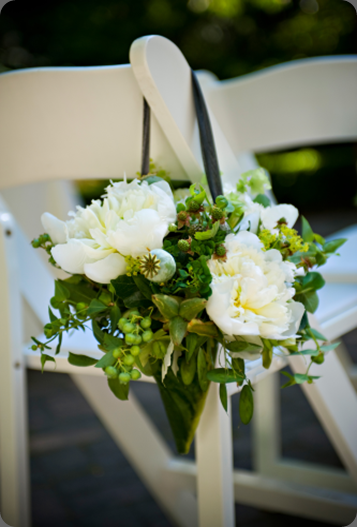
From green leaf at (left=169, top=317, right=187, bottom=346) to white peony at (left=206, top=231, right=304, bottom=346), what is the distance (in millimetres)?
38

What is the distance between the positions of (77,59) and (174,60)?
7.37 m

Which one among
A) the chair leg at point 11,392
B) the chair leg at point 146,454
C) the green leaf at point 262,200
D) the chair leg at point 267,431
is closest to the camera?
the green leaf at point 262,200

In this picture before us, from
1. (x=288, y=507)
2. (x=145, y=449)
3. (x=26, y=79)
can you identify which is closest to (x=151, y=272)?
(x=26, y=79)

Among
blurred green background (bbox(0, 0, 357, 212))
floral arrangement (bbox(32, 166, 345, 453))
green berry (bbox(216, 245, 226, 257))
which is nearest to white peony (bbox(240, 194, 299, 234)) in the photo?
floral arrangement (bbox(32, 166, 345, 453))

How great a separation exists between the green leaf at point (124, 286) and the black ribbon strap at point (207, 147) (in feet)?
0.67

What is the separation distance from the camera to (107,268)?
25.2 inches

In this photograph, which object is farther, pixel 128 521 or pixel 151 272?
pixel 128 521

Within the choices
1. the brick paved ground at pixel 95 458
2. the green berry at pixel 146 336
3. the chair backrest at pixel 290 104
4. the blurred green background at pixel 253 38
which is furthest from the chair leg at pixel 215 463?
the blurred green background at pixel 253 38

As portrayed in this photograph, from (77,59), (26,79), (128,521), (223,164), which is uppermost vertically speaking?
(77,59)

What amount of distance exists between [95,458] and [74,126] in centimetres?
157

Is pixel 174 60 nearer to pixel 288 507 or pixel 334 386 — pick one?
pixel 334 386

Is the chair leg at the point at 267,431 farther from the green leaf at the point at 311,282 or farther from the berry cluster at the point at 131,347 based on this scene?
the berry cluster at the point at 131,347

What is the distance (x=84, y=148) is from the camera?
82cm

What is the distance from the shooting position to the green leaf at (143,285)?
632mm
